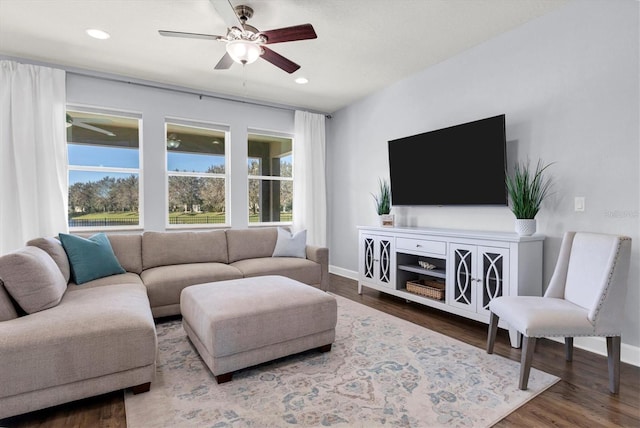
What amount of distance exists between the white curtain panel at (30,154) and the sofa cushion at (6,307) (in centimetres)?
205

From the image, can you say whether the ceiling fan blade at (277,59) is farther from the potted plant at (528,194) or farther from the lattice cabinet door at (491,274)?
the lattice cabinet door at (491,274)

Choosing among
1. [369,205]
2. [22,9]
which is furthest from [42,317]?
[369,205]

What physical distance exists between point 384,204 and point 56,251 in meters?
3.36

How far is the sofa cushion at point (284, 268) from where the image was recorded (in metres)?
3.51

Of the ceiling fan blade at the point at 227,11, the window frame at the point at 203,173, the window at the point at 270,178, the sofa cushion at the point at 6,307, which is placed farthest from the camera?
the window at the point at 270,178

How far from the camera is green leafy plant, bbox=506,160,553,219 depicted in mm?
2658

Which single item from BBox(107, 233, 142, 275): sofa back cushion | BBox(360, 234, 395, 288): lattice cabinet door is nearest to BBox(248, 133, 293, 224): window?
BBox(360, 234, 395, 288): lattice cabinet door

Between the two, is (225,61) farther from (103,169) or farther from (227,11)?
(103,169)

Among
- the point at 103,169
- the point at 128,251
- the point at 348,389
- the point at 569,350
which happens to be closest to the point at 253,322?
the point at 348,389

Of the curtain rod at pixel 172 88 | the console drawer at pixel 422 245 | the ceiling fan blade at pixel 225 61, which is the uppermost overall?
the curtain rod at pixel 172 88

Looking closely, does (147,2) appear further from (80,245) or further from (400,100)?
(400,100)

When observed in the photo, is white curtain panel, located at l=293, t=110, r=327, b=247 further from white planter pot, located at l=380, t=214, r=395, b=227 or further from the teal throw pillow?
the teal throw pillow

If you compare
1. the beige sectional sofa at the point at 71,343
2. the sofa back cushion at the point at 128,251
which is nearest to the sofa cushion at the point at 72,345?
the beige sectional sofa at the point at 71,343

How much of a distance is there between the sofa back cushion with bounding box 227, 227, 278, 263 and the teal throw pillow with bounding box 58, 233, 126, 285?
1186 mm
